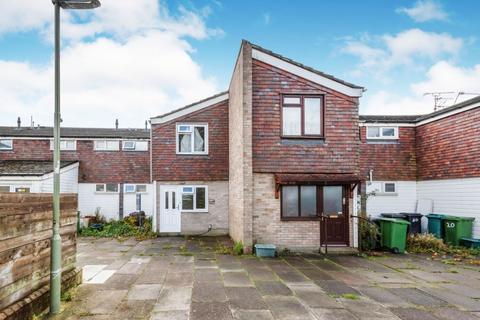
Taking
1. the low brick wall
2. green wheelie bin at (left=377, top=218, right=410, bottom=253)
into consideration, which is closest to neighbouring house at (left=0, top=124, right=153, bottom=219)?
green wheelie bin at (left=377, top=218, right=410, bottom=253)

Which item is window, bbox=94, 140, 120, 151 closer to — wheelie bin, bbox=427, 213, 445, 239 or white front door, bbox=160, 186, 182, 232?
white front door, bbox=160, 186, 182, 232

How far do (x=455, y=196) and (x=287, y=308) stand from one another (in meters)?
11.2

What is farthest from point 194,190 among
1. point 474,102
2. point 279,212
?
point 474,102

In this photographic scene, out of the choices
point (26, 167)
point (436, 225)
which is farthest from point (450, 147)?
point (26, 167)

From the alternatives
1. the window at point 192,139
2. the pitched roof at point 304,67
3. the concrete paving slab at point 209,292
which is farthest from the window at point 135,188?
the concrete paving slab at point 209,292

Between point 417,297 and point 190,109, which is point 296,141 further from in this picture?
point 190,109

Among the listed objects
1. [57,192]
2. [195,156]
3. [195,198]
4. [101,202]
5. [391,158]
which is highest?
[195,156]

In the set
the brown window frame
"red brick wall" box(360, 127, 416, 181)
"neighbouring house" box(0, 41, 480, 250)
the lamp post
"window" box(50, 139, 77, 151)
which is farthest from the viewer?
"window" box(50, 139, 77, 151)

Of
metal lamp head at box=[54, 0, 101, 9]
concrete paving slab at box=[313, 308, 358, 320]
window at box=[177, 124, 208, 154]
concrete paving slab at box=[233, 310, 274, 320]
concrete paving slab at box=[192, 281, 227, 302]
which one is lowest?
concrete paving slab at box=[192, 281, 227, 302]

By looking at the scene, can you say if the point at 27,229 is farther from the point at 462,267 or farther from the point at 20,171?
the point at 20,171

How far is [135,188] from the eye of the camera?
70.5ft

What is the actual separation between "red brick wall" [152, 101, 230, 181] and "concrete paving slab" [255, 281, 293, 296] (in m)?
8.69

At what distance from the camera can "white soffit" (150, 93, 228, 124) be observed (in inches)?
634

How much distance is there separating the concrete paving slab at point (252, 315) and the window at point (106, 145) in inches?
705
